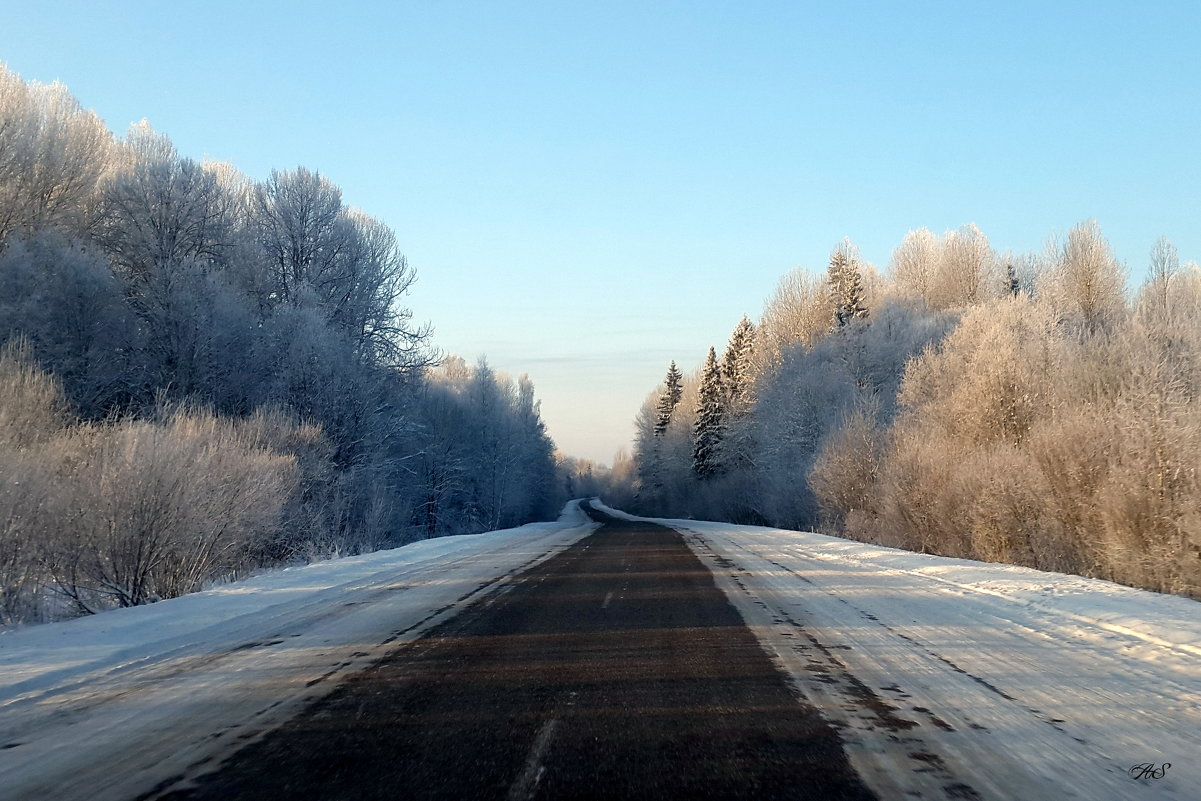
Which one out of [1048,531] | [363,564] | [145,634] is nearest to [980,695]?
[145,634]

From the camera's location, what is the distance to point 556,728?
537 centimetres

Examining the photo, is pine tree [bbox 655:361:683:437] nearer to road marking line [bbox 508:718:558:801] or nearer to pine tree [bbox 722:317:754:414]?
pine tree [bbox 722:317:754:414]

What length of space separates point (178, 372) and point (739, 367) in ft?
155

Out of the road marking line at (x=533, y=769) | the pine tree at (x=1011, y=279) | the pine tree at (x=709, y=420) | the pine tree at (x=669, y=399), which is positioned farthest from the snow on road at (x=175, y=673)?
the pine tree at (x=669, y=399)

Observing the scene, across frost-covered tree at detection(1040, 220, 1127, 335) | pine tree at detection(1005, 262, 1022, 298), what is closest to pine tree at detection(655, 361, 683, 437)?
pine tree at detection(1005, 262, 1022, 298)

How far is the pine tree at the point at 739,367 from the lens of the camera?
61844 mm

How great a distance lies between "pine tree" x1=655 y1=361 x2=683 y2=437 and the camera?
288 ft

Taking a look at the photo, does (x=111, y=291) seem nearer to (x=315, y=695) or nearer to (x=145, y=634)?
(x=145, y=634)

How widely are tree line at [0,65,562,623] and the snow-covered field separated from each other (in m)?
9.08

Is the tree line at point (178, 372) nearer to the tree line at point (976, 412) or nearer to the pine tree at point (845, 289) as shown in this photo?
the tree line at point (976, 412)

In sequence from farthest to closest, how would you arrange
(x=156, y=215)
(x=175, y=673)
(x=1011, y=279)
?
1. (x=1011, y=279)
2. (x=156, y=215)
3. (x=175, y=673)

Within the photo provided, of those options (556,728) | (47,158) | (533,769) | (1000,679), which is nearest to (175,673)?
(556,728)

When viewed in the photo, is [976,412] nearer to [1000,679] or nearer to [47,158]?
[1000,679]

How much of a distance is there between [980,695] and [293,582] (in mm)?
11669
